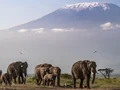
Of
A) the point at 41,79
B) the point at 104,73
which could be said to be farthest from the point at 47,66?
the point at 104,73

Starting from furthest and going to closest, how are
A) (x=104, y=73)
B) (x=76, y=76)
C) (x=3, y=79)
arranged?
(x=104, y=73) → (x=3, y=79) → (x=76, y=76)

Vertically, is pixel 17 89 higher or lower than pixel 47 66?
lower

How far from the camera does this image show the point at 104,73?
387 feet

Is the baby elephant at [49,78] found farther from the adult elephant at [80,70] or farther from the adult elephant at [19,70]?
the adult elephant at [19,70]

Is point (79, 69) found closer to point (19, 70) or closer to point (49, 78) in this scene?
point (49, 78)

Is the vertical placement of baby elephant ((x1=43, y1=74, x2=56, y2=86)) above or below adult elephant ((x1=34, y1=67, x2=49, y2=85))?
below

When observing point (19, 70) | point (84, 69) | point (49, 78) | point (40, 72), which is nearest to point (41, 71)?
point (40, 72)

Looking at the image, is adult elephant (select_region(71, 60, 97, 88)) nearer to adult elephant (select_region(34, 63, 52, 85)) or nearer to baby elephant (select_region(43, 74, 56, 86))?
baby elephant (select_region(43, 74, 56, 86))

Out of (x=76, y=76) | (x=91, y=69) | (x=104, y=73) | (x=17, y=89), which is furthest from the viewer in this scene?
(x=104, y=73)

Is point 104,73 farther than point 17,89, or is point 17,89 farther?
point 104,73

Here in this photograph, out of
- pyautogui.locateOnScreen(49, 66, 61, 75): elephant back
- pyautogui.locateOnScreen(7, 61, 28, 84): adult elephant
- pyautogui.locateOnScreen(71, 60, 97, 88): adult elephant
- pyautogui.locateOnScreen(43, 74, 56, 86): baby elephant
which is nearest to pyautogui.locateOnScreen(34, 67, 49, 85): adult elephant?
pyautogui.locateOnScreen(49, 66, 61, 75): elephant back

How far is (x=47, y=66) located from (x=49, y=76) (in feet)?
18.8

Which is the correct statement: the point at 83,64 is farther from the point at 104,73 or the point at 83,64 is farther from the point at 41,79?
the point at 104,73

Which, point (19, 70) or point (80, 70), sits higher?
point (19, 70)
